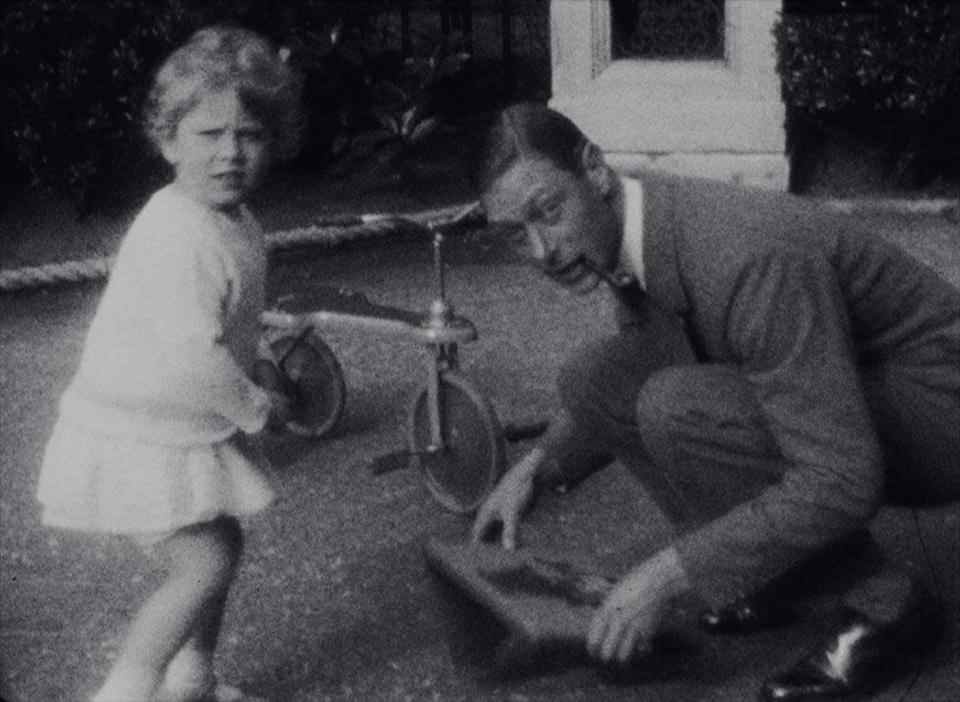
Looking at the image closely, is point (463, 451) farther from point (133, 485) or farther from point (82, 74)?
point (82, 74)

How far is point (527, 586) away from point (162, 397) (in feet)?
2.66

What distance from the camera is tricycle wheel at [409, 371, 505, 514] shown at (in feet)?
15.4

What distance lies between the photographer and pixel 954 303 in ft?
12.3

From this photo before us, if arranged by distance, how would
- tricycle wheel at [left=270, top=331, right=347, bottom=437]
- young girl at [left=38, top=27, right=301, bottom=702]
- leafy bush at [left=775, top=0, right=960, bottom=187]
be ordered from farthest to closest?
leafy bush at [left=775, top=0, right=960, bottom=187]
tricycle wheel at [left=270, top=331, right=347, bottom=437]
young girl at [left=38, top=27, right=301, bottom=702]

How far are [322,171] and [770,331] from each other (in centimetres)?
564

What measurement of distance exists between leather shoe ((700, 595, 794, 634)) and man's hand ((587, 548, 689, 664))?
1.91 feet

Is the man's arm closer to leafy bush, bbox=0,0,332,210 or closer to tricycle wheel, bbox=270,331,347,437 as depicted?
tricycle wheel, bbox=270,331,347,437

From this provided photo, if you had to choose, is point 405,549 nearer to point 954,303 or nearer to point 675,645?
point 675,645

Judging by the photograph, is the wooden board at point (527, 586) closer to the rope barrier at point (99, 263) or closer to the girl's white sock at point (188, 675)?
the girl's white sock at point (188, 675)

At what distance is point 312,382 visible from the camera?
5.28 m

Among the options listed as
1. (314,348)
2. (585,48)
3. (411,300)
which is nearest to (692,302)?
(314,348)

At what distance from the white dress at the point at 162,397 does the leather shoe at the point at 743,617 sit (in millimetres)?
982

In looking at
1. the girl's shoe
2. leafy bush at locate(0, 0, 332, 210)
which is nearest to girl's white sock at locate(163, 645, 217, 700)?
the girl's shoe

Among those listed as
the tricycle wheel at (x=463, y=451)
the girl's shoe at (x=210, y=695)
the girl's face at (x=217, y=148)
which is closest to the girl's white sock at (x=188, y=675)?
the girl's shoe at (x=210, y=695)
